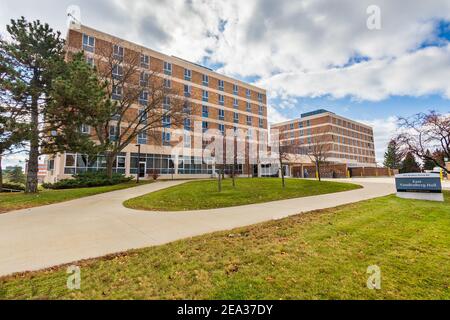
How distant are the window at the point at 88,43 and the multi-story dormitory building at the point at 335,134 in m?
43.0

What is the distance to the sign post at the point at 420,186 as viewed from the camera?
1112 cm

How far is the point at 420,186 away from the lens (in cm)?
1171

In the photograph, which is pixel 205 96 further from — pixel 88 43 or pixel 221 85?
pixel 88 43

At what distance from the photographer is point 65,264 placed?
4023 mm

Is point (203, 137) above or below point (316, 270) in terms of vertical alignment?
above

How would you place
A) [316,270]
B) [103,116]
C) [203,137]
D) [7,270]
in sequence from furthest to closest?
1. [203,137]
2. [103,116]
3. [7,270]
4. [316,270]

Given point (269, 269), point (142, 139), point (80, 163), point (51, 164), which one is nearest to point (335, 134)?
point (142, 139)

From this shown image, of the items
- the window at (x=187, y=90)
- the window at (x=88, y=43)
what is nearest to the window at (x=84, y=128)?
the window at (x=88, y=43)

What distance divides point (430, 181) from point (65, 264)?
15215mm

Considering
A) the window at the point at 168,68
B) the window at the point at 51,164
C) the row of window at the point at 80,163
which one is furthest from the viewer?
the window at the point at 168,68

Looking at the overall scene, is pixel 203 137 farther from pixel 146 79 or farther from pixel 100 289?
pixel 100 289

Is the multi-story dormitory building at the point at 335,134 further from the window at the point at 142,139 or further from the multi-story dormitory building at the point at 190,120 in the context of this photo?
the window at the point at 142,139

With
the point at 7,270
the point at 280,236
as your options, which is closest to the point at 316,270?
the point at 280,236

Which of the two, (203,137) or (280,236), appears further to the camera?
(203,137)
